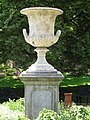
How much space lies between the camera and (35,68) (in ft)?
31.4

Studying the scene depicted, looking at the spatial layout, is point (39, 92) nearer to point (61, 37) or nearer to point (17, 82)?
point (61, 37)

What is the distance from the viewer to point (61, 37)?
19.1m

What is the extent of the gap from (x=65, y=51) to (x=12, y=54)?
106 inches

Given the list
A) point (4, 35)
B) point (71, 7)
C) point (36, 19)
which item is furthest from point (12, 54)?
point (36, 19)

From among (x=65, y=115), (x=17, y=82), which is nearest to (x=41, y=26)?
(x=65, y=115)

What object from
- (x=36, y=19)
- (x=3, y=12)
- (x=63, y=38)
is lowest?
(x=63, y=38)

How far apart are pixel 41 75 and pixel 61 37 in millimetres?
9836

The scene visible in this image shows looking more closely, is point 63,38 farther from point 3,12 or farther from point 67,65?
point 3,12

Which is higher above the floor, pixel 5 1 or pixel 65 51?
pixel 5 1

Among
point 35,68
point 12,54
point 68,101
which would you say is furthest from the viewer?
point 12,54

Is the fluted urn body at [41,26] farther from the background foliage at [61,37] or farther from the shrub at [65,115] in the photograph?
the background foliage at [61,37]

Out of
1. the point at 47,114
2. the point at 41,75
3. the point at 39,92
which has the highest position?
the point at 41,75

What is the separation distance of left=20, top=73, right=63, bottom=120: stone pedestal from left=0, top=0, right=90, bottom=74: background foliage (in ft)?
26.5

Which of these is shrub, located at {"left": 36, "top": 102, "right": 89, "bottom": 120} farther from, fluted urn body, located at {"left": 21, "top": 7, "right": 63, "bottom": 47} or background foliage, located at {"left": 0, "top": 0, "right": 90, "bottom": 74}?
background foliage, located at {"left": 0, "top": 0, "right": 90, "bottom": 74}
